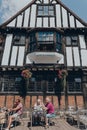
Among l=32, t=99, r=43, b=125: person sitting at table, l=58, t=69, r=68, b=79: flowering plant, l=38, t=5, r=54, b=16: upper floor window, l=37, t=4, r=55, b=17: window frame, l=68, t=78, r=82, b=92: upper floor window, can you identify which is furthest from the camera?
l=38, t=5, r=54, b=16: upper floor window

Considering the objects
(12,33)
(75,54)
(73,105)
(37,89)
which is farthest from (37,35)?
(73,105)

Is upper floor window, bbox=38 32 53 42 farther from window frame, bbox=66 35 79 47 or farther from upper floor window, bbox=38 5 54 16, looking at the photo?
upper floor window, bbox=38 5 54 16

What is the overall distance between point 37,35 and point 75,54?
3453 millimetres

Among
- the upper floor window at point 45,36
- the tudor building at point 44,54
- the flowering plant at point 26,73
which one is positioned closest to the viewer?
the flowering plant at point 26,73

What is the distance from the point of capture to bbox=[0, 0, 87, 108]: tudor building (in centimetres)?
1449

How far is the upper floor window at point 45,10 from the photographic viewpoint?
17.6 meters

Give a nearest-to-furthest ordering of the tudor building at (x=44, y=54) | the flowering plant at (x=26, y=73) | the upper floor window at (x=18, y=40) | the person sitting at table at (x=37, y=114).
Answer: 1. the person sitting at table at (x=37, y=114)
2. the flowering plant at (x=26, y=73)
3. the tudor building at (x=44, y=54)
4. the upper floor window at (x=18, y=40)

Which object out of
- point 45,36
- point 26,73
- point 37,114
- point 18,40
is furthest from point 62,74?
point 37,114

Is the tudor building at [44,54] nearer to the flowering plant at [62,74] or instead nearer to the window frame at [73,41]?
the window frame at [73,41]

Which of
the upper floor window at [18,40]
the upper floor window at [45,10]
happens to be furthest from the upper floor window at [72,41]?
the upper floor window at [18,40]

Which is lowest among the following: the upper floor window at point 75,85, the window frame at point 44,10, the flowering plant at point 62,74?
the upper floor window at point 75,85

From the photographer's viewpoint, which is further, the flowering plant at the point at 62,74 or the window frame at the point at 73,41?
the window frame at the point at 73,41

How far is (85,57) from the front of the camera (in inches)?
616

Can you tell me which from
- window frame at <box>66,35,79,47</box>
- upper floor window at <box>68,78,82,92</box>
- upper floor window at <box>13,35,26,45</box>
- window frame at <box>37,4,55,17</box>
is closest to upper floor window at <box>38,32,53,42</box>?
upper floor window at <box>13,35,26,45</box>
